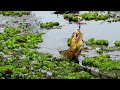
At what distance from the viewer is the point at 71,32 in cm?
861

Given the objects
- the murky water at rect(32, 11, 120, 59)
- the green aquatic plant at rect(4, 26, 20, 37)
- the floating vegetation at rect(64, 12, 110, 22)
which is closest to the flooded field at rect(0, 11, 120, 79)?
the murky water at rect(32, 11, 120, 59)

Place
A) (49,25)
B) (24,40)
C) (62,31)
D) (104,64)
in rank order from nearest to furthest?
1. (104,64)
2. (24,40)
3. (62,31)
4. (49,25)

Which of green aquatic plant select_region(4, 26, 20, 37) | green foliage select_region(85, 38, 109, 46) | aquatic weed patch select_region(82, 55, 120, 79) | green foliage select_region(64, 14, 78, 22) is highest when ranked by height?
green foliage select_region(64, 14, 78, 22)

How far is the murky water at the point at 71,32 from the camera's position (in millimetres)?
7358

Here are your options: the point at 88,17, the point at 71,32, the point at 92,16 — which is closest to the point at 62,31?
the point at 71,32

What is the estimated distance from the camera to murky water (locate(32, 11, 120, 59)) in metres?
7.36

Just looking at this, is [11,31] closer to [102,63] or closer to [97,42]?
[97,42]

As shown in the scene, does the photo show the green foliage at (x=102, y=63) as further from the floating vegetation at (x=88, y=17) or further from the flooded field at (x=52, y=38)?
the floating vegetation at (x=88, y=17)

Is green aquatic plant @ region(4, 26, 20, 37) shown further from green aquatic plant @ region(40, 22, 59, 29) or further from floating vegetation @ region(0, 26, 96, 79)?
green aquatic plant @ region(40, 22, 59, 29)

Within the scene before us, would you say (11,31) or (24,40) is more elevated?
(11,31)

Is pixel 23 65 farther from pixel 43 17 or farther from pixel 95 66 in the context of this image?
pixel 43 17

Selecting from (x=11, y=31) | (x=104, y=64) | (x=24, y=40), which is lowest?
(x=104, y=64)

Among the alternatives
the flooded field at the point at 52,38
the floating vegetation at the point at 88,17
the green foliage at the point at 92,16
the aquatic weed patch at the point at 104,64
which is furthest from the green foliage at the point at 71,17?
the aquatic weed patch at the point at 104,64
